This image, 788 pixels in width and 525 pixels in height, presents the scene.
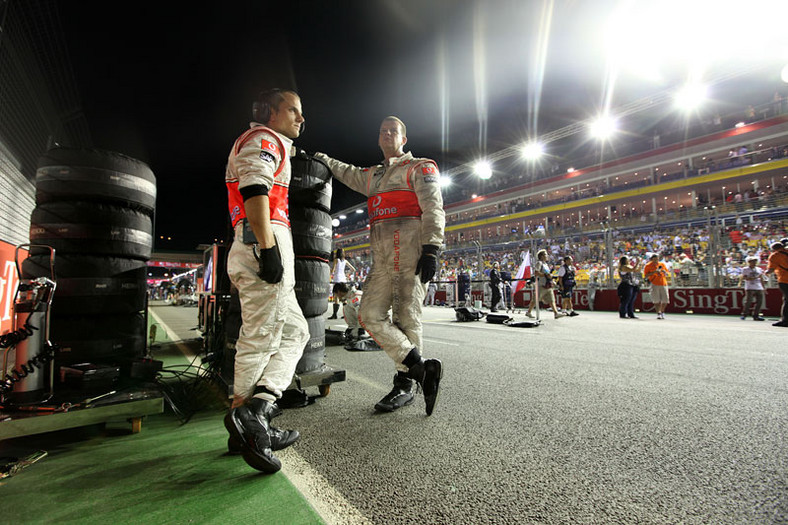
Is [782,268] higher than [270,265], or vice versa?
[782,268]

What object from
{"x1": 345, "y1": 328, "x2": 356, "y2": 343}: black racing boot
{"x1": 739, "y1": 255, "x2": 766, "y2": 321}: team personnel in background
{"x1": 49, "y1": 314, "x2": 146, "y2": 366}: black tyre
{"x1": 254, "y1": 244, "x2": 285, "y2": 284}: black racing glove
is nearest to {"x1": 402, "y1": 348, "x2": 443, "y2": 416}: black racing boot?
{"x1": 254, "y1": 244, "x2": 285, "y2": 284}: black racing glove

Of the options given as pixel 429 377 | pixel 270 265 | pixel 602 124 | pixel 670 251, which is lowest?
pixel 429 377

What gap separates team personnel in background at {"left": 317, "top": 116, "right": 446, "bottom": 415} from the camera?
2209 millimetres

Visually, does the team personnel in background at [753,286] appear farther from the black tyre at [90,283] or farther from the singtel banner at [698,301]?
the black tyre at [90,283]

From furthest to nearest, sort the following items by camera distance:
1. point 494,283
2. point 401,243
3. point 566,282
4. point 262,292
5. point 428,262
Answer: point 566,282 → point 494,283 → point 401,243 → point 428,262 → point 262,292

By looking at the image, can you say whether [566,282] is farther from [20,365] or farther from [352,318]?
[20,365]

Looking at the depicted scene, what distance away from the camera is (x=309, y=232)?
2463mm

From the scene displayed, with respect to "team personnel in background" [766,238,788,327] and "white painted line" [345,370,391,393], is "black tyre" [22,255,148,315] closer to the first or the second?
"white painted line" [345,370,391,393]

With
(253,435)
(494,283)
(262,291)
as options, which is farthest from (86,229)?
(494,283)

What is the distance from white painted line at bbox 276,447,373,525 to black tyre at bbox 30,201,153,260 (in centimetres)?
221

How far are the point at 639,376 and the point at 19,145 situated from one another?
790 centimetres

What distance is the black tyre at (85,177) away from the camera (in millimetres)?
2408

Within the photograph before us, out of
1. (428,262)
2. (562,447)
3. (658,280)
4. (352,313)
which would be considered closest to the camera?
(562,447)

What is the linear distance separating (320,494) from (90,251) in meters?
2.56
